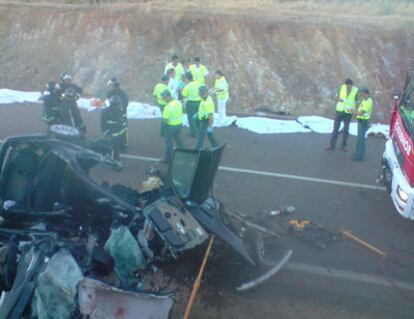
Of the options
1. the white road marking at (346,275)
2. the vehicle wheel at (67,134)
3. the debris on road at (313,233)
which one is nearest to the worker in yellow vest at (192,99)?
the vehicle wheel at (67,134)

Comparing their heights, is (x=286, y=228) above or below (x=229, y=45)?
below

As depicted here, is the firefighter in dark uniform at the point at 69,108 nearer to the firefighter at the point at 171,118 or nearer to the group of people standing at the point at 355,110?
the firefighter at the point at 171,118

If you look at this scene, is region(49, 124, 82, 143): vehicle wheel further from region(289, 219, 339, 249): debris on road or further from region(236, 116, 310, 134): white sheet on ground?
region(236, 116, 310, 134): white sheet on ground

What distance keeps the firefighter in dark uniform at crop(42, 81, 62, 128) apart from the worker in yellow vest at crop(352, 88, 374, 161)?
6.79 meters

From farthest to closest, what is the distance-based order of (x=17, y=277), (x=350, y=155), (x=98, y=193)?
1. (x=350, y=155)
2. (x=98, y=193)
3. (x=17, y=277)

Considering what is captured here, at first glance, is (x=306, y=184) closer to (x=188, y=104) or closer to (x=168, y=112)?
(x=168, y=112)

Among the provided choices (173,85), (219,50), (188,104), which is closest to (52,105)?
(188,104)

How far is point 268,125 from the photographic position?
13727mm

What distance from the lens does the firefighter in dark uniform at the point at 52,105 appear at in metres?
11.0

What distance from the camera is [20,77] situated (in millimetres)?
18812

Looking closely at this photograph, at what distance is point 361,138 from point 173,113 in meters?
4.34

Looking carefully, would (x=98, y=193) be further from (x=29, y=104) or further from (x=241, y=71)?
(x=241, y=71)

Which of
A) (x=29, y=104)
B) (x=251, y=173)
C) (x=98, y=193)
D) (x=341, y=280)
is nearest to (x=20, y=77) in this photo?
(x=29, y=104)

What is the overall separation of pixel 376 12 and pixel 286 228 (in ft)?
62.4
